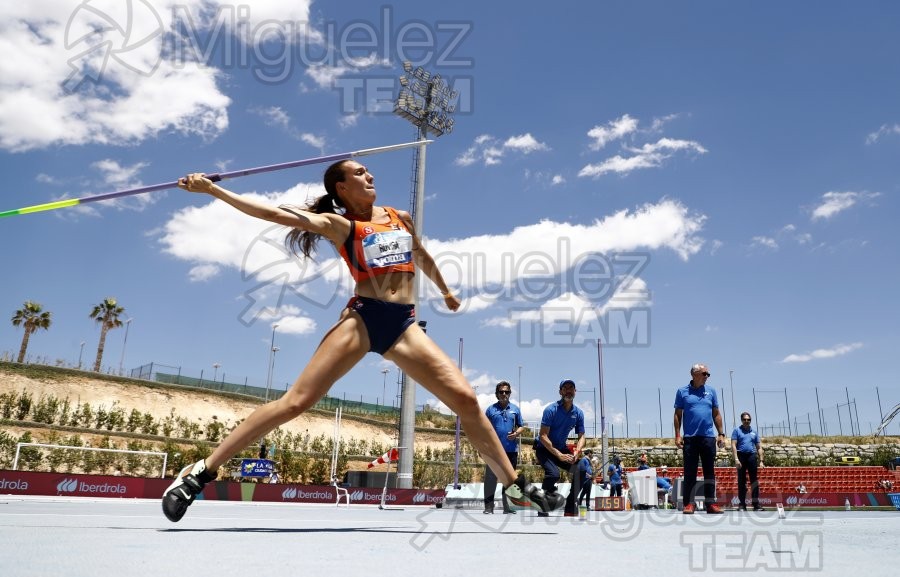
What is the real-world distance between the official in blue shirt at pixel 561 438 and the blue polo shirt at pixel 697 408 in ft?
4.64

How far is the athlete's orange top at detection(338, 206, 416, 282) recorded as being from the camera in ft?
12.1

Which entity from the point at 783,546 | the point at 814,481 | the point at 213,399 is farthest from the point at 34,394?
the point at 783,546

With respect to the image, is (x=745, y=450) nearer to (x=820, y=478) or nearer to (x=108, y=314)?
(x=820, y=478)

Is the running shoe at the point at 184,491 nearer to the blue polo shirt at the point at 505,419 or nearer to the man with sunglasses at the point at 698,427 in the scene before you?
the blue polo shirt at the point at 505,419

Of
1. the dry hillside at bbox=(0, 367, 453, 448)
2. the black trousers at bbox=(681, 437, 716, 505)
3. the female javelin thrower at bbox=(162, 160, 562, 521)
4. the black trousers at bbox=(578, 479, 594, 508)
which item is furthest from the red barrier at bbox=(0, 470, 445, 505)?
the dry hillside at bbox=(0, 367, 453, 448)

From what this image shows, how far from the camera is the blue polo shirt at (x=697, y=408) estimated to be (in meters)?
7.91

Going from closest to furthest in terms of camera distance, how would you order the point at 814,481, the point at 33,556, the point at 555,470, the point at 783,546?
1. the point at 33,556
2. the point at 783,546
3. the point at 555,470
4. the point at 814,481

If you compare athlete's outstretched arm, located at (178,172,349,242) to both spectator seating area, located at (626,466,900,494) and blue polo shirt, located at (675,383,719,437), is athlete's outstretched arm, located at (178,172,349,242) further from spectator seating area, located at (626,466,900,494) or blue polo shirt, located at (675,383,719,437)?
spectator seating area, located at (626,466,900,494)

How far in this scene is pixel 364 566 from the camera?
2.24 meters

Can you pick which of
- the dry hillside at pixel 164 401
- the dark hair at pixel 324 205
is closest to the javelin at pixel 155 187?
the dark hair at pixel 324 205

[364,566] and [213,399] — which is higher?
[213,399]

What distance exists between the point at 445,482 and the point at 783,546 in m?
35.5

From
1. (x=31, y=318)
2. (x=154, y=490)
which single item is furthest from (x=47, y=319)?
(x=154, y=490)

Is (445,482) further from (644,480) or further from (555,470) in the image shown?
(555,470)
